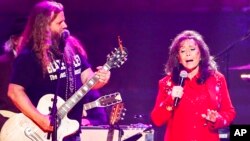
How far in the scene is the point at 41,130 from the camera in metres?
4.52

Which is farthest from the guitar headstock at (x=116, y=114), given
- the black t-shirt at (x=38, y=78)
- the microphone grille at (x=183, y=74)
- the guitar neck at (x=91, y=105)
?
the microphone grille at (x=183, y=74)

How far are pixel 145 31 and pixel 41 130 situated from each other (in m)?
3.66

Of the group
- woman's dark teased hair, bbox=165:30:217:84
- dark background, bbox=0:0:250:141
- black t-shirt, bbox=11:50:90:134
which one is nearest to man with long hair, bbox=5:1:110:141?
black t-shirt, bbox=11:50:90:134

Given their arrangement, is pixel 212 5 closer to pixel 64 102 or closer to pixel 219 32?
pixel 219 32

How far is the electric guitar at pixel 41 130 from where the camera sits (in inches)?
176

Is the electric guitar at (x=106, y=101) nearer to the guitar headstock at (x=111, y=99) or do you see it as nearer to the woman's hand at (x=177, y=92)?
the guitar headstock at (x=111, y=99)

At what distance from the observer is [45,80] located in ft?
14.6

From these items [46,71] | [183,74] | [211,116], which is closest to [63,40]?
[46,71]

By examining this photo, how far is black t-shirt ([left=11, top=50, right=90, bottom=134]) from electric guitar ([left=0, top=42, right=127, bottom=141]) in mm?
49

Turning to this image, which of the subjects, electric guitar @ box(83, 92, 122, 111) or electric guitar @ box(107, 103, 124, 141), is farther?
electric guitar @ box(83, 92, 122, 111)

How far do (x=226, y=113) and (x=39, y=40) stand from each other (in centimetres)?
178

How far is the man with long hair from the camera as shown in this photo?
14.5ft

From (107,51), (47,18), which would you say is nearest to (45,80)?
(47,18)

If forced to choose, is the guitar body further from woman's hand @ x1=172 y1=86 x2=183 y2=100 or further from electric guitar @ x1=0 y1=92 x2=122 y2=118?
electric guitar @ x1=0 y1=92 x2=122 y2=118
